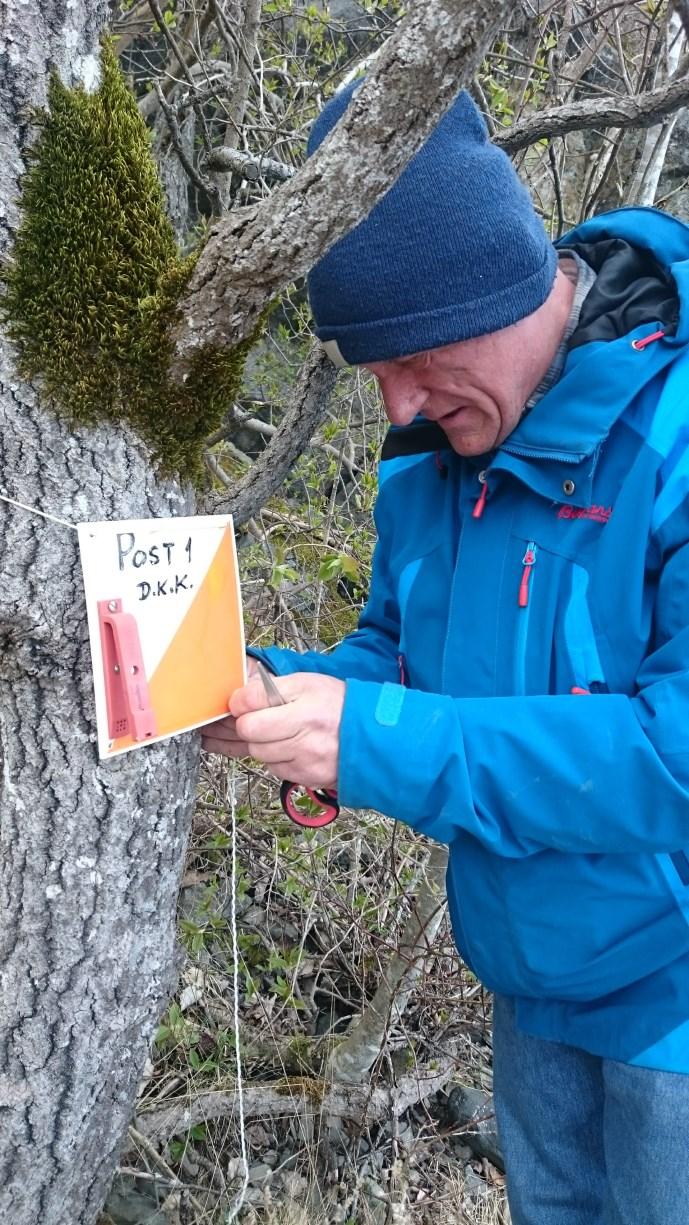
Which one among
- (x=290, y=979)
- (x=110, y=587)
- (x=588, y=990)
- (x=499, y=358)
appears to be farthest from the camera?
(x=290, y=979)

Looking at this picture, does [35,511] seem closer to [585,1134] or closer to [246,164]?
[246,164]

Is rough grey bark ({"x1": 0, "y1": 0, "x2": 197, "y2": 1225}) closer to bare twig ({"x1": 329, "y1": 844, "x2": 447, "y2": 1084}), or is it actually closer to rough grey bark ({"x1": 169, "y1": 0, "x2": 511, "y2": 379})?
rough grey bark ({"x1": 169, "y1": 0, "x2": 511, "y2": 379})

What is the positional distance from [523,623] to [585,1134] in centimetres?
113

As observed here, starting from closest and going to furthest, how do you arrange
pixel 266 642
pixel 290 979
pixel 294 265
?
pixel 294 265
pixel 290 979
pixel 266 642

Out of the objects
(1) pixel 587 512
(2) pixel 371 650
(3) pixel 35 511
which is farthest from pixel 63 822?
(1) pixel 587 512

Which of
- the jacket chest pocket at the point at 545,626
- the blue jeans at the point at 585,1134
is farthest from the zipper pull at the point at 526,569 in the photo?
the blue jeans at the point at 585,1134

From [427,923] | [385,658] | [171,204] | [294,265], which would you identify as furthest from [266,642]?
[294,265]

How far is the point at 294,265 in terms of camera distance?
40.4 inches

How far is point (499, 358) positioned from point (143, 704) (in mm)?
781

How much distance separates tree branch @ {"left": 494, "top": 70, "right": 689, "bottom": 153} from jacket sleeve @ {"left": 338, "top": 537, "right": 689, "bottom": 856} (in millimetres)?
962

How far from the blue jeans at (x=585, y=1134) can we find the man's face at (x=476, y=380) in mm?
1151

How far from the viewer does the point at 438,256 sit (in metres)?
1.30

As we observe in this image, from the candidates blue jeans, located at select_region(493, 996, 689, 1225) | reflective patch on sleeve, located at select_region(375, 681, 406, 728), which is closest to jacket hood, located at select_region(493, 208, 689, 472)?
reflective patch on sleeve, located at select_region(375, 681, 406, 728)

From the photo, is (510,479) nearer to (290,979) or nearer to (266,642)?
(266,642)
